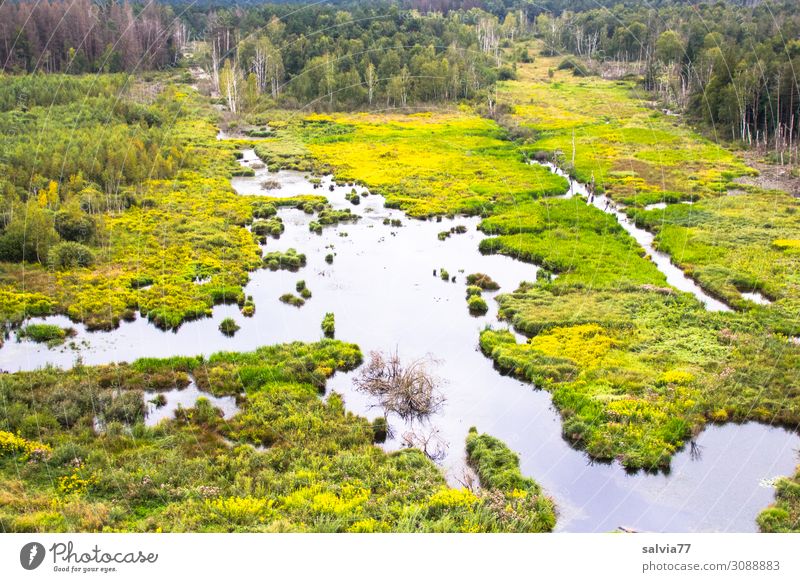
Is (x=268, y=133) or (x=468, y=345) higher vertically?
(x=268, y=133)

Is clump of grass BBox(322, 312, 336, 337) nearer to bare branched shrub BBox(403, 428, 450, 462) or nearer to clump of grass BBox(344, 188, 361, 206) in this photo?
bare branched shrub BBox(403, 428, 450, 462)

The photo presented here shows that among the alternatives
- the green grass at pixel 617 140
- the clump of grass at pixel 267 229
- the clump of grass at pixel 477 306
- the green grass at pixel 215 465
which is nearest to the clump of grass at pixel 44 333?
the green grass at pixel 215 465

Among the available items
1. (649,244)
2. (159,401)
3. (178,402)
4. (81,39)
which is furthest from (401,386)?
(81,39)

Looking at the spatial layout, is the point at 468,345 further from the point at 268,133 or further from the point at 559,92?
the point at 559,92

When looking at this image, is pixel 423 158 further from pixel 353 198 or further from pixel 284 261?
pixel 284 261
